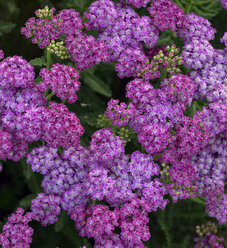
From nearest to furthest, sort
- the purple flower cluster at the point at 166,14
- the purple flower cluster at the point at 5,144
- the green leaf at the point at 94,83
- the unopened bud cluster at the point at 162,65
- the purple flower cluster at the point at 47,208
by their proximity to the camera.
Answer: the purple flower cluster at the point at 5,144 → the purple flower cluster at the point at 47,208 → the unopened bud cluster at the point at 162,65 → the purple flower cluster at the point at 166,14 → the green leaf at the point at 94,83

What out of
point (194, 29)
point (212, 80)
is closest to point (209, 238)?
point (212, 80)

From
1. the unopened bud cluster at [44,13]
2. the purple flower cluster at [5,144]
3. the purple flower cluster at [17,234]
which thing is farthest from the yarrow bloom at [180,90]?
the purple flower cluster at [17,234]

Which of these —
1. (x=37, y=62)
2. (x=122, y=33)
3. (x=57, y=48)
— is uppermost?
(x=122, y=33)

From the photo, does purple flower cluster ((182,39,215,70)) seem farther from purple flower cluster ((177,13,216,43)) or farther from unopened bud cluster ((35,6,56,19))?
unopened bud cluster ((35,6,56,19))

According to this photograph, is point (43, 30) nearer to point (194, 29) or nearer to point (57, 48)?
point (57, 48)

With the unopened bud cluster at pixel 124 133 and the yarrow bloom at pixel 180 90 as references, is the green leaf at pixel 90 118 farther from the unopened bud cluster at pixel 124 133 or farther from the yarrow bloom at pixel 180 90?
the yarrow bloom at pixel 180 90

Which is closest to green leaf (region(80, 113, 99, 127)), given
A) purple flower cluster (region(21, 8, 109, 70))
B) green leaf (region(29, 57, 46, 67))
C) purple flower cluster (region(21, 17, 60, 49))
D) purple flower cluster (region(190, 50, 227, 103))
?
purple flower cluster (region(21, 8, 109, 70))
